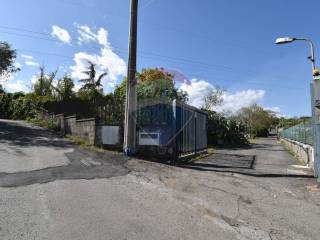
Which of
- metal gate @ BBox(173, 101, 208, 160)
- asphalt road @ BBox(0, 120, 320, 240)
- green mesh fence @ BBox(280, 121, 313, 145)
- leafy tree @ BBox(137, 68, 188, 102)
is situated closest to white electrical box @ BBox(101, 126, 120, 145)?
asphalt road @ BBox(0, 120, 320, 240)

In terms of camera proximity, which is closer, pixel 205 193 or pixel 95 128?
pixel 205 193

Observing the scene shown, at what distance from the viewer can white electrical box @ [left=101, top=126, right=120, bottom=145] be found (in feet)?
37.1

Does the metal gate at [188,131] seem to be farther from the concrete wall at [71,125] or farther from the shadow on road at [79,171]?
the concrete wall at [71,125]

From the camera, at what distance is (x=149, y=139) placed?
10.6 metres

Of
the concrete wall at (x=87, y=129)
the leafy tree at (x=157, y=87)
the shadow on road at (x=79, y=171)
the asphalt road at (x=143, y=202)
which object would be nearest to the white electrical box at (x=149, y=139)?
the shadow on road at (x=79, y=171)

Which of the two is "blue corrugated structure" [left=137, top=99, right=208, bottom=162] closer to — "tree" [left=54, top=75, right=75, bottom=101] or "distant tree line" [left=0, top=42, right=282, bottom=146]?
"distant tree line" [left=0, top=42, right=282, bottom=146]

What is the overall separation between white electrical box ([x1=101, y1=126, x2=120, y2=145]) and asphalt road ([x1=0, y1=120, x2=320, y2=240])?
2119 millimetres

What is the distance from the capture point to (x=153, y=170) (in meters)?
8.60

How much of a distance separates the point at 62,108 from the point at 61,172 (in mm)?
19078

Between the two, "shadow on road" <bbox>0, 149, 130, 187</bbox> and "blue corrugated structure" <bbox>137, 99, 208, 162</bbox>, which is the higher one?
"blue corrugated structure" <bbox>137, 99, 208, 162</bbox>

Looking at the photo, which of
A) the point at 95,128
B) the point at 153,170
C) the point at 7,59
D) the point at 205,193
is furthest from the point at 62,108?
the point at 205,193

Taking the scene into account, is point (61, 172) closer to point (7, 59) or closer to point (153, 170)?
point (153, 170)

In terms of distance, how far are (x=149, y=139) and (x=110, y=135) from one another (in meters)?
1.70

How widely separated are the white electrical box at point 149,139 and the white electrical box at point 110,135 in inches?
41.3
